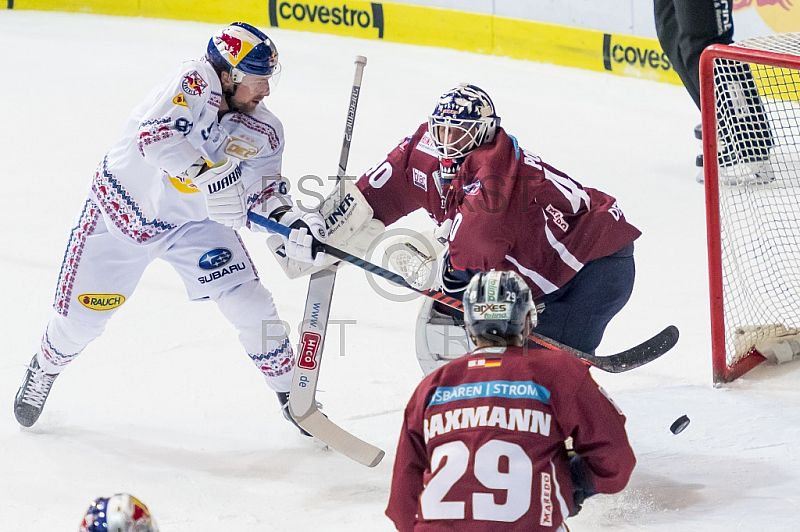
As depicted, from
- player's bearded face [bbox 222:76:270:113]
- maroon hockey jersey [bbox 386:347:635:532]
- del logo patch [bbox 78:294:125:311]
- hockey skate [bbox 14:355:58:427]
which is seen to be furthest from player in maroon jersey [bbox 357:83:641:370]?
hockey skate [bbox 14:355:58:427]

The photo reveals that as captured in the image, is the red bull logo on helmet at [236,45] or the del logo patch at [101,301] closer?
the red bull logo on helmet at [236,45]

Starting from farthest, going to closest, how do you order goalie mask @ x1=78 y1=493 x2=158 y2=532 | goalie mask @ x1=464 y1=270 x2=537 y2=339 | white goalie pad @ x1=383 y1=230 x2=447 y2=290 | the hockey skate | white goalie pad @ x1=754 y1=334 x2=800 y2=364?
white goalie pad @ x1=754 y1=334 x2=800 y2=364, the hockey skate, white goalie pad @ x1=383 y1=230 x2=447 y2=290, goalie mask @ x1=464 y1=270 x2=537 y2=339, goalie mask @ x1=78 y1=493 x2=158 y2=532

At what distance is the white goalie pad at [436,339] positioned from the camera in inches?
117

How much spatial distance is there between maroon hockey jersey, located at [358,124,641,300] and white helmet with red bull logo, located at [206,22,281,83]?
0.51 m

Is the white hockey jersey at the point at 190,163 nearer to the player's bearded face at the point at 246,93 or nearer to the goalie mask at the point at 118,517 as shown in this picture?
the player's bearded face at the point at 246,93

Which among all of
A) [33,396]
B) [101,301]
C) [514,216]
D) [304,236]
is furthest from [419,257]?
[33,396]

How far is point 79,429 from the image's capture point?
3.39 m

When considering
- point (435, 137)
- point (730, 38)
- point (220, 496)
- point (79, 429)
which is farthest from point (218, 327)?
point (730, 38)

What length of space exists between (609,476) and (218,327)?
7.71ft

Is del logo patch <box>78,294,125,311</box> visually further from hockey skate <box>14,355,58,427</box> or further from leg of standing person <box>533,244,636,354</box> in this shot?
leg of standing person <box>533,244,636,354</box>

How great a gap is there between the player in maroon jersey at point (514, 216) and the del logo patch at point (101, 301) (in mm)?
860

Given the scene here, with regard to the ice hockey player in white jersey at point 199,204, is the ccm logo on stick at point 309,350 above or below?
below

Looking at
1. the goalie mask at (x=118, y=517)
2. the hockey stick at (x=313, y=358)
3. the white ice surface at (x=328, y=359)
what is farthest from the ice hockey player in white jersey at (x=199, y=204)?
the goalie mask at (x=118, y=517)

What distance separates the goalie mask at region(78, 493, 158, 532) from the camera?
1554mm
